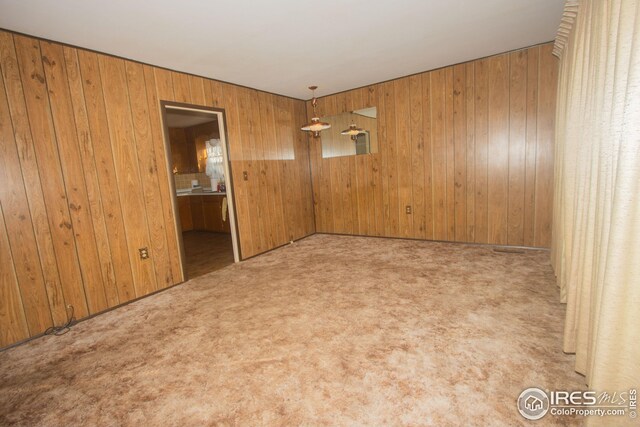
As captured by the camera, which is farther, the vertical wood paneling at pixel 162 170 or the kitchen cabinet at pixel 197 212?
the kitchen cabinet at pixel 197 212

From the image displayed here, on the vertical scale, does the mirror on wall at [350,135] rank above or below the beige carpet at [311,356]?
above

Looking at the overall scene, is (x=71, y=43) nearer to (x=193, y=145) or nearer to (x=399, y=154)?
(x=399, y=154)

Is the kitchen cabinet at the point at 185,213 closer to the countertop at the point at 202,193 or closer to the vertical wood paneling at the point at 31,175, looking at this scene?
the countertop at the point at 202,193

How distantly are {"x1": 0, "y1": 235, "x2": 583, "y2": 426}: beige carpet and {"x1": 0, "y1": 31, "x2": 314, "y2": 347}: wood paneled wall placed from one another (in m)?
0.32

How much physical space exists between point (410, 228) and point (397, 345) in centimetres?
290

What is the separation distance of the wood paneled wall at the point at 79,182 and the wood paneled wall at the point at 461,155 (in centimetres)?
265

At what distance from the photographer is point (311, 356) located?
6.22 feet

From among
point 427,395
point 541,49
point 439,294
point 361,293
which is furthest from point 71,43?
point 541,49

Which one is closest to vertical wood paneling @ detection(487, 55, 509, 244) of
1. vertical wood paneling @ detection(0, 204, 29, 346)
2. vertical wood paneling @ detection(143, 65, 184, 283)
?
vertical wood paneling @ detection(143, 65, 184, 283)

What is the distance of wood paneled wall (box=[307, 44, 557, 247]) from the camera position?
11.8 feet

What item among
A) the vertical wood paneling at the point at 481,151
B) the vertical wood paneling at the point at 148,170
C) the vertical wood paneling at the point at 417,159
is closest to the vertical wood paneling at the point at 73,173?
the vertical wood paneling at the point at 148,170

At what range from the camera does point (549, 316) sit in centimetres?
220

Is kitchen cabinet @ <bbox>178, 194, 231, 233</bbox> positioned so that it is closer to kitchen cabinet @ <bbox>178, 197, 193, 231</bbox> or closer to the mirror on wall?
kitchen cabinet @ <bbox>178, 197, 193, 231</bbox>

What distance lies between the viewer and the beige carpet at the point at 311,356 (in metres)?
1.49
